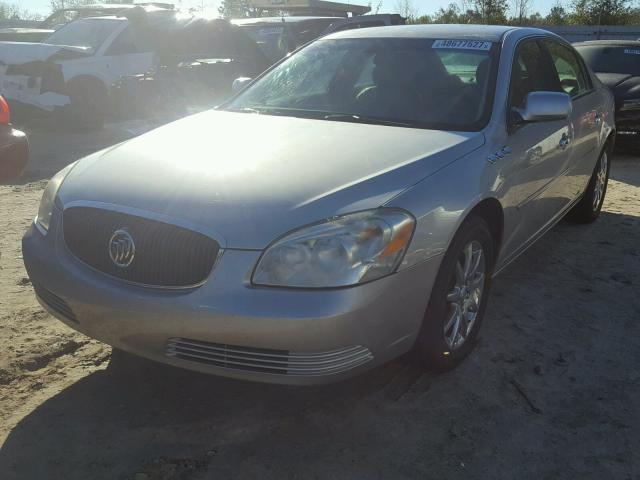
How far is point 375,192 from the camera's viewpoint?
2707mm

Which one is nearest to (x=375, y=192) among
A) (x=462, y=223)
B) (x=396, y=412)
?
(x=462, y=223)

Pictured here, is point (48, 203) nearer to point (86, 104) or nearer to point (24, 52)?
point (24, 52)

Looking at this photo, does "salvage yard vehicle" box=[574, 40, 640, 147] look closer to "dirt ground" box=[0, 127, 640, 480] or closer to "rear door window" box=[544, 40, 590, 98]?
"rear door window" box=[544, 40, 590, 98]

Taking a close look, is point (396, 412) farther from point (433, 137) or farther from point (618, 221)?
point (618, 221)

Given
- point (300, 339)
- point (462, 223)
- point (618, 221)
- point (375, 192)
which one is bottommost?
point (618, 221)

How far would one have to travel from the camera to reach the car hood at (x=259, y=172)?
2576 mm

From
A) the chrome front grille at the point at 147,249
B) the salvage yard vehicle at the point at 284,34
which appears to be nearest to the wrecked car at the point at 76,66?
the salvage yard vehicle at the point at 284,34

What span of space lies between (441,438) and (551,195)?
2109 millimetres

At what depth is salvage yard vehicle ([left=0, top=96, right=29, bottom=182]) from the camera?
5.25 metres

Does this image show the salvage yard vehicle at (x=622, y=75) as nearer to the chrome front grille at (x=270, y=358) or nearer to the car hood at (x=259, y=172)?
the car hood at (x=259, y=172)

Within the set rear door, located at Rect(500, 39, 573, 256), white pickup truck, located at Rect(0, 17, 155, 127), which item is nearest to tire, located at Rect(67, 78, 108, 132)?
white pickup truck, located at Rect(0, 17, 155, 127)

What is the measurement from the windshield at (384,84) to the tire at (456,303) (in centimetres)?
62

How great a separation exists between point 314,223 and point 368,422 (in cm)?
87

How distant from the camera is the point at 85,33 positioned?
11000 millimetres
